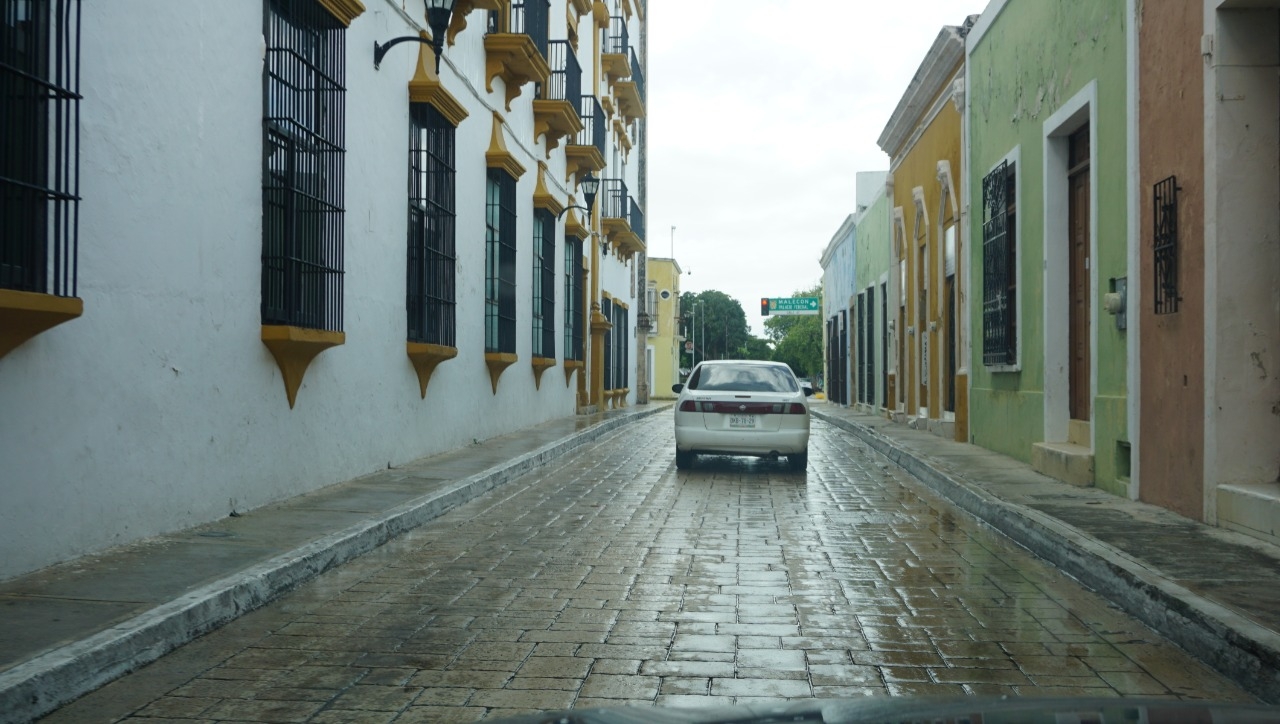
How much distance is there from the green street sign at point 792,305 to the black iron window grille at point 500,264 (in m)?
49.3

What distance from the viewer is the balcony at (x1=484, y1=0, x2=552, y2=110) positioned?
16.4 meters

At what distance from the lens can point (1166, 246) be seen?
29.1 feet

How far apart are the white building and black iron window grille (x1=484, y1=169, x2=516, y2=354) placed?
0.24 ft

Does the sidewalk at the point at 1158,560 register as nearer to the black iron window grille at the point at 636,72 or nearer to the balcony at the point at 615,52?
the balcony at the point at 615,52

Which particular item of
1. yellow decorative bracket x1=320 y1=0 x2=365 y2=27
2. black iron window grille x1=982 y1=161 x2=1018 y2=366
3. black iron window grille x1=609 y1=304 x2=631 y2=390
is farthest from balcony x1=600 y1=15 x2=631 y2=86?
yellow decorative bracket x1=320 y1=0 x2=365 y2=27

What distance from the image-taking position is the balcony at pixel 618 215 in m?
30.5

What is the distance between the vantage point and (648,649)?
5324 millimetres

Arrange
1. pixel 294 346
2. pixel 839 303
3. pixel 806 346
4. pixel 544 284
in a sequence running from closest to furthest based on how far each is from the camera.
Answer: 1. pixel 294 346
2. pixel 544 284
3. pixel 839 303
4. pixel 806 346

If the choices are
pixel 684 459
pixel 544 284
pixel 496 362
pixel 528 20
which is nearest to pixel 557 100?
pixel 528 20

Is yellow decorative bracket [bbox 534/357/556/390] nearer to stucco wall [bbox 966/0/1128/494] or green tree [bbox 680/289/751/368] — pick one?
stucco wall [bbox 966/0/1128/494]

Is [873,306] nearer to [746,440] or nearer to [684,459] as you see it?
[684,459]

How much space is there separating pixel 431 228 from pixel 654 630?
8.66 metres

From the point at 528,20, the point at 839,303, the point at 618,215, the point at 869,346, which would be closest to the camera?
the point at 528,20

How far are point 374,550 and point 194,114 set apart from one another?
310cm
